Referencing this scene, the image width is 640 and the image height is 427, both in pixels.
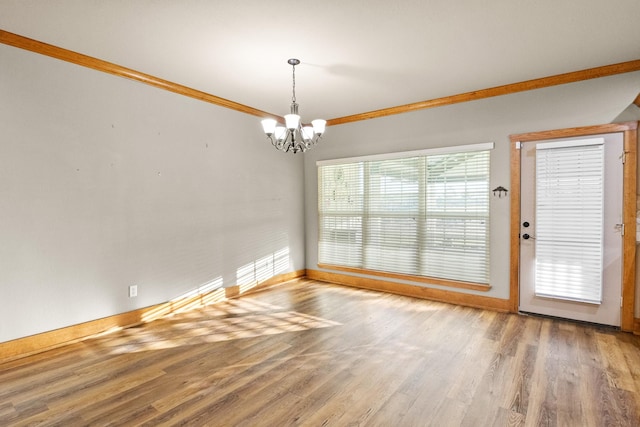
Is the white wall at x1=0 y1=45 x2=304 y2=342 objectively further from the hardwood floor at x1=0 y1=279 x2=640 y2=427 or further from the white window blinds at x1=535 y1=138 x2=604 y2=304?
the white window blinds at x1=535 y1=138 x2=604 y2=304

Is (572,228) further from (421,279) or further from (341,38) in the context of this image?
(341,38)

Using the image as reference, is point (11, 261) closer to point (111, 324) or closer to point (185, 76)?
point (111, 324)

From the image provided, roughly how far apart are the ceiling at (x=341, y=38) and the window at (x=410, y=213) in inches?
43.1

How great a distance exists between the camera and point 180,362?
9.20 feet

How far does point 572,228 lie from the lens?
3.65 m

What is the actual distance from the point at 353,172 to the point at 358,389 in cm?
355

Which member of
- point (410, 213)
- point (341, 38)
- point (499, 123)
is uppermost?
point (341, 38)

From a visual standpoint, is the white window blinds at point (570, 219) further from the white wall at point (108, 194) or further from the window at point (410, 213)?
the white wall at point (108, 194)

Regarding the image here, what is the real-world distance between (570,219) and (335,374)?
3022 millimetres

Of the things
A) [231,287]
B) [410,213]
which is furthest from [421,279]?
[231,287]

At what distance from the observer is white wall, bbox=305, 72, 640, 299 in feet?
11.5

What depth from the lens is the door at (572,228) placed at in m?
3.49

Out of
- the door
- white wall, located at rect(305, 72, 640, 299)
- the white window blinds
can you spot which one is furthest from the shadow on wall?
the white window blinds

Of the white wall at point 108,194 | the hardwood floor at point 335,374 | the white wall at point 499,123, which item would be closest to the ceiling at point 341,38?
the white wall at point 499,123
